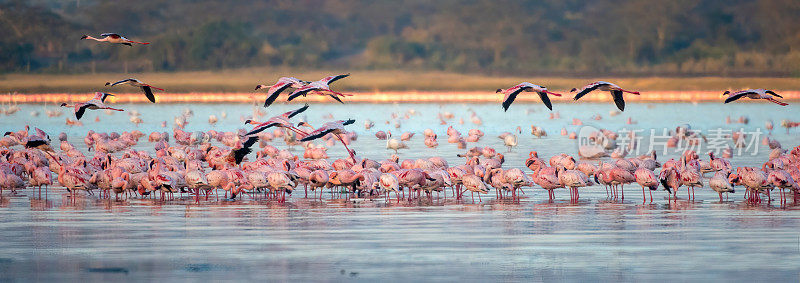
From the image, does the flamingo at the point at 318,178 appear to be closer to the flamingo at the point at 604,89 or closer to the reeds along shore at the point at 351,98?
the flamingo at the point at 604,89

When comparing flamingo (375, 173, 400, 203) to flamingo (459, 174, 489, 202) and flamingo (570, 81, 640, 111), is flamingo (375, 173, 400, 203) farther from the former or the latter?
flamingo (570, 81, 640, 111)

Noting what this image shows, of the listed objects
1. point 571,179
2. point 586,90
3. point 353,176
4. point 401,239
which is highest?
point 586,90

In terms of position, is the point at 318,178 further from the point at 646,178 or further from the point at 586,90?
the point at 646,178

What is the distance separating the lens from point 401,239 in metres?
11.0

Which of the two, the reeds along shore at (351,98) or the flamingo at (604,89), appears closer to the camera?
the flamingo at (604,89)

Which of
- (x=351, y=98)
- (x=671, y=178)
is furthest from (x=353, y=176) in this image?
(x=351, y=98)

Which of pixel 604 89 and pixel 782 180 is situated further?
pixel 604 89

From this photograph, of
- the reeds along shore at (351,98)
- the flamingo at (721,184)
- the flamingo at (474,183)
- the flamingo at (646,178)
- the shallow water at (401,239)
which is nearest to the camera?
the shallow water at (401,239)

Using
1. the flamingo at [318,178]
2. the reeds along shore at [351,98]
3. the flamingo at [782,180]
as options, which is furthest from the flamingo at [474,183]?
the reeds along shore at [351,98]

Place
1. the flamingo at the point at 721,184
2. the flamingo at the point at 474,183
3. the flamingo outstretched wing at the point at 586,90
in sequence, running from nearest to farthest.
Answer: the flamingo at the point at 721,184, the flamingo at the point at 474,183, the flamingo outstretched wing at the point at 586,90

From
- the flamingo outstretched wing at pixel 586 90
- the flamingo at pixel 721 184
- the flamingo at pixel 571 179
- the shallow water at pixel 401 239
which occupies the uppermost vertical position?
the flamingo outstretched wing at pixel 586 90

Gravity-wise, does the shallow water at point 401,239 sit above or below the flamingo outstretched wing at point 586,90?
below

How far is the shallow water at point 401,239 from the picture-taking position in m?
9.26

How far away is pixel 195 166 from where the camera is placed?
1549cm
